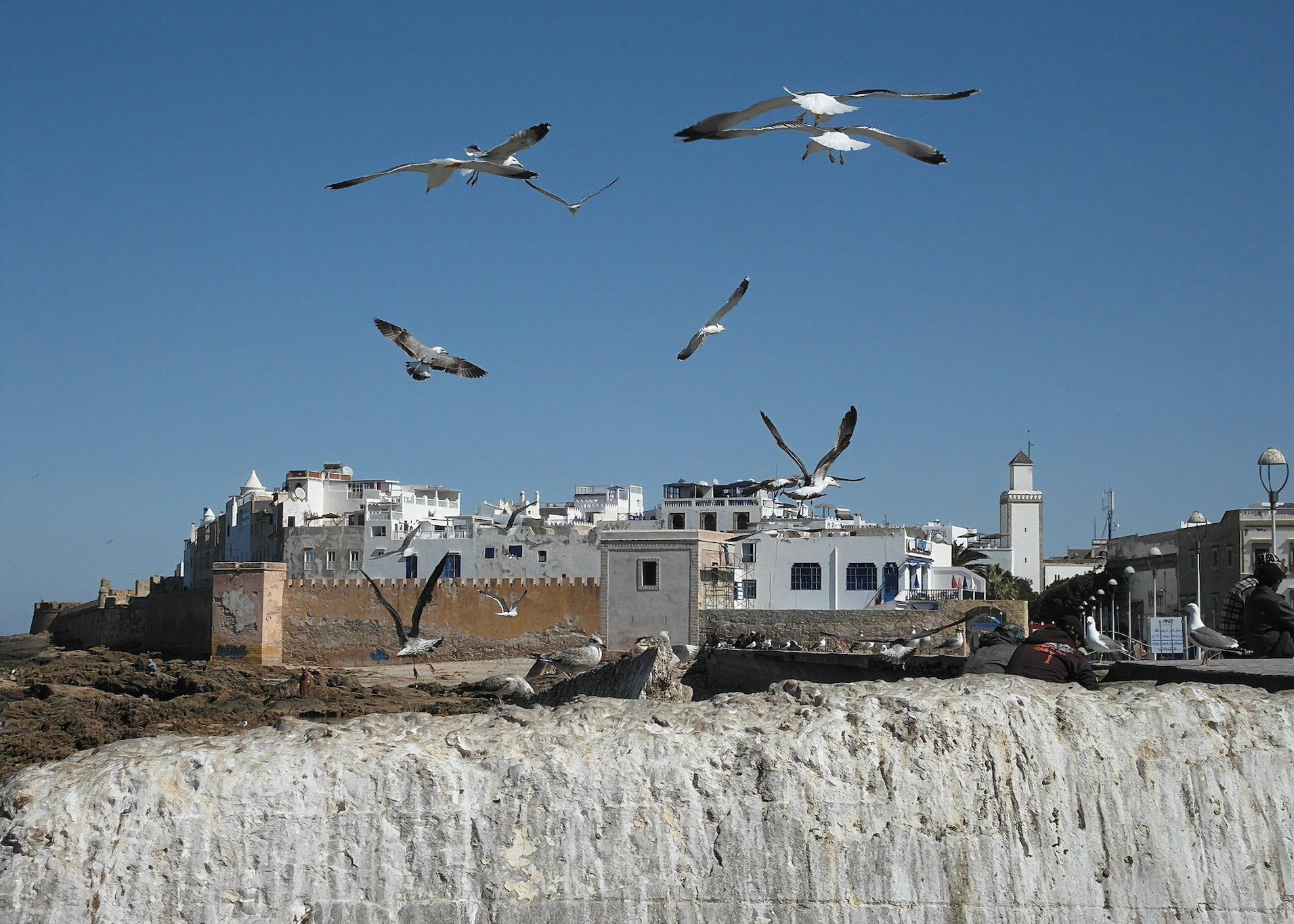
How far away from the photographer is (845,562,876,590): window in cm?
3894

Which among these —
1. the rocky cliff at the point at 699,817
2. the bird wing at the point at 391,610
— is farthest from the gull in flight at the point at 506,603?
the rocky cliff at the point at 699,817

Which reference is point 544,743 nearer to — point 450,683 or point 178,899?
point 178,899

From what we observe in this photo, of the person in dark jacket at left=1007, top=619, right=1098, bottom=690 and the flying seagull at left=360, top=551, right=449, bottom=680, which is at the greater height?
the person in dark jacket at left=1007, top=619, right=1098, bottom=690

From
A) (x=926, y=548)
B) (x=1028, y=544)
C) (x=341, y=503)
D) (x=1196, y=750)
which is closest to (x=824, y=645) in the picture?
(x=926, y=548)

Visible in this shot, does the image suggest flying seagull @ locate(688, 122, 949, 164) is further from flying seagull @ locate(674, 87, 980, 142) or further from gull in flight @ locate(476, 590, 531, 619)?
gull in flight @ locate(476, 590, 531, 619)

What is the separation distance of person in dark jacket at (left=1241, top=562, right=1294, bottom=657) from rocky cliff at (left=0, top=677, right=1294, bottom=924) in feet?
11.9

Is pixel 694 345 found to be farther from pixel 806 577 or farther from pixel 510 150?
pixel 806 577

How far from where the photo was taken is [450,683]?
32938 millimetres

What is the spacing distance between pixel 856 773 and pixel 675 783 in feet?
2.77

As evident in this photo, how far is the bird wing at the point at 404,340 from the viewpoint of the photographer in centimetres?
1788

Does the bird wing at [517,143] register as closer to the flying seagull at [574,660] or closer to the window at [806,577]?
the flying seagull at [574,660]

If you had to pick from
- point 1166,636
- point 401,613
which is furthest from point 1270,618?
point 401,613

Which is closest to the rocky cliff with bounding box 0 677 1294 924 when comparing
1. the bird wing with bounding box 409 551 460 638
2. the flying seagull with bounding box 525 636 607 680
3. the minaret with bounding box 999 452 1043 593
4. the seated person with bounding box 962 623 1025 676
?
the seated person with bounding box 962 623 1025 676

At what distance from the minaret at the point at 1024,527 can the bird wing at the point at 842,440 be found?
192ft
